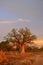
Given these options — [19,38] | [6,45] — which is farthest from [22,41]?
[6,45]

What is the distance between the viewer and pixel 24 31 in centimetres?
3319

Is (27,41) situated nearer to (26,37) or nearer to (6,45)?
(26,37)

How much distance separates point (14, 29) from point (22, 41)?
2198 millimetres

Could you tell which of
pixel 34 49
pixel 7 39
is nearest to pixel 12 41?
pixel 7 39

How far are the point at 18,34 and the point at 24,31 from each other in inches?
42.6

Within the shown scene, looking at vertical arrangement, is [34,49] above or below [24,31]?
below

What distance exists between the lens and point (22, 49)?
3319 centimetres

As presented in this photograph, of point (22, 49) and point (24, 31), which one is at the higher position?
point (24, 31)

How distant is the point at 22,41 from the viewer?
3344 cm

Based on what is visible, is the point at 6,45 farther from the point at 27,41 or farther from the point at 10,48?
the point at 27,41

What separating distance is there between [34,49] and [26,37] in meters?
2.39

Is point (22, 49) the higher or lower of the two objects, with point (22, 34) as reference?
lower

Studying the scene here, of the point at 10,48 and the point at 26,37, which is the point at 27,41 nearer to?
the point at 26,37

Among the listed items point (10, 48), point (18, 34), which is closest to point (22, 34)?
point (18, 34)
